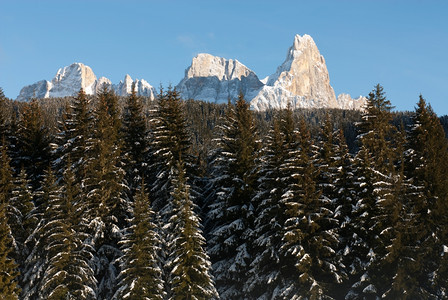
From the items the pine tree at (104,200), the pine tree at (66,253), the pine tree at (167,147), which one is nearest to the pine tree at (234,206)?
the pine tree at (167,147)

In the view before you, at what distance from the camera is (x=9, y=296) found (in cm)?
2705

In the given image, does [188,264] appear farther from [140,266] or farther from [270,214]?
[270,214]

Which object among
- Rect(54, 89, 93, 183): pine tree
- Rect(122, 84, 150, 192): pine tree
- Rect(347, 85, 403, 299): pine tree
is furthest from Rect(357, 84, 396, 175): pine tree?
Rect(54, 89, 93, 183): pine tree

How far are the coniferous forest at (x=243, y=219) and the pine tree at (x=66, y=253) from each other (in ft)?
0.38

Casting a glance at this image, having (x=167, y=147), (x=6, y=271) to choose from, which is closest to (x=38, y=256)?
(x=6, y=271)

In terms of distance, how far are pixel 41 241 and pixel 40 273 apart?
7.37ft

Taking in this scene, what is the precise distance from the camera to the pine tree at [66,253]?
2791 centimetres

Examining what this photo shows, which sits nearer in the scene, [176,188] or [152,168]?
[176,188]

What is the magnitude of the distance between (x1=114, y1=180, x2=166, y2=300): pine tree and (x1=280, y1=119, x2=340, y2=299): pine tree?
8791 mm

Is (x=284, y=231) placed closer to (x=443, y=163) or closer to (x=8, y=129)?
(x=443, y=163)

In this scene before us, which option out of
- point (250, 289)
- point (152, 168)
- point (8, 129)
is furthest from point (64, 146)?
point (250, 289)

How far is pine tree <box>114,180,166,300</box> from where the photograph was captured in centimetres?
2702

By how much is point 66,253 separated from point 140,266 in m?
5.04

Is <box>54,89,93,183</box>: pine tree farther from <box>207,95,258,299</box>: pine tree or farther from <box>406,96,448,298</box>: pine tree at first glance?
<box>406,96,448,298</box>: pine tree
